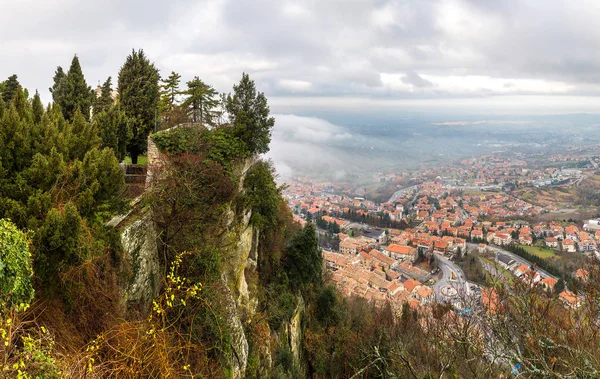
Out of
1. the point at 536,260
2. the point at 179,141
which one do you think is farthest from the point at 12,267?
the point at 536,260

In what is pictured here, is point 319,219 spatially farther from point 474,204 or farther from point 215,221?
point 215,221

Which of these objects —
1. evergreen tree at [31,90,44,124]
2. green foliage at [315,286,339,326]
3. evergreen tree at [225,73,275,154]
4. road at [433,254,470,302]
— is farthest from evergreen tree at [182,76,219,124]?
road at [433,254,470,302]

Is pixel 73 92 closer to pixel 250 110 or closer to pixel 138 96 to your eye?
pixel 138 96

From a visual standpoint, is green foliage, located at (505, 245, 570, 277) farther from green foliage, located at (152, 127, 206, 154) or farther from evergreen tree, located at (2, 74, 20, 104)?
evergreen tree, located at (2, 74, 20, 104)

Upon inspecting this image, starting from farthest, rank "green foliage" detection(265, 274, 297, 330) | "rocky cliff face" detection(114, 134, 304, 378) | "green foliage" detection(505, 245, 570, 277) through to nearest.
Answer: "green foliage" detection(505, 245, 570, 277) < "green foliage" detection(265, 274, 297, 330) < "rocky cliff face" detection(114, 134, 304, 378)

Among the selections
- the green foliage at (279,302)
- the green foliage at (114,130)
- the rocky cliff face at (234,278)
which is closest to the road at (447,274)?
the green foliage at (279,302)

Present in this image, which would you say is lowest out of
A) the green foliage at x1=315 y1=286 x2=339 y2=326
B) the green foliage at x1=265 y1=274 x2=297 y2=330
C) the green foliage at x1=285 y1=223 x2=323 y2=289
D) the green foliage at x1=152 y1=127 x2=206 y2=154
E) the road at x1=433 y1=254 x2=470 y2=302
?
the road at x1=433 y1=254 x2=470 y2=302

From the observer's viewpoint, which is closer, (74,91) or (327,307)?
(74,91)
